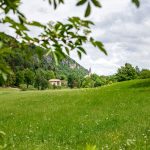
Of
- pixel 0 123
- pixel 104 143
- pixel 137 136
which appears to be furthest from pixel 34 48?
pixel 0 123

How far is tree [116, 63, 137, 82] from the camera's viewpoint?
416ft

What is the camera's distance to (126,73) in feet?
421

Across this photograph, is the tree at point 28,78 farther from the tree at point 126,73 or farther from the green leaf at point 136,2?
the green leaf at point 136,2

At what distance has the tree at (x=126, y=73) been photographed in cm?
12688

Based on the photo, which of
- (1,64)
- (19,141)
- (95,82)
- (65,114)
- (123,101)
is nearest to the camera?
(1,64)

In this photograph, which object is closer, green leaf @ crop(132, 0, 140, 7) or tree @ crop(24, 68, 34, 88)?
green leaf @ crop(132, 0, 140, 7)

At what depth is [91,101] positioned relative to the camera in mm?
33969

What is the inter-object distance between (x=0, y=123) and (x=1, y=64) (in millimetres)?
20583

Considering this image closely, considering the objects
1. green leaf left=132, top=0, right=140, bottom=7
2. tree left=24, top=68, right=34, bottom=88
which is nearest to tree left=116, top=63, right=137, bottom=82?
tree left=24, top=68, right=34, bottom=88

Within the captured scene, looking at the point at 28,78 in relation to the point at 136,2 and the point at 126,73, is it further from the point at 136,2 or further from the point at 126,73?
the point at 136,2

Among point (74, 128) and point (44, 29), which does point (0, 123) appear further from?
point (44, 29)

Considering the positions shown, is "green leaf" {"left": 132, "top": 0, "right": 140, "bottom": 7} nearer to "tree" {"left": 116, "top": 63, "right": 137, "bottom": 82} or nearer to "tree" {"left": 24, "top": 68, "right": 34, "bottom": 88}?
"tree" {"left": 116, "top": 63, "right": 137, "bottom": 82}

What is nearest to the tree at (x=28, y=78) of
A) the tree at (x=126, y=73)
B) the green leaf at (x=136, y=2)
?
the tree at (x=126, y=73)

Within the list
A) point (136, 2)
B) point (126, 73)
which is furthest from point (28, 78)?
point (136, 2)
